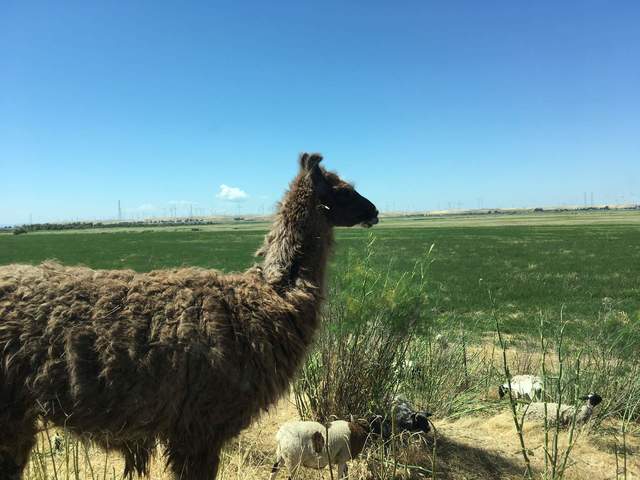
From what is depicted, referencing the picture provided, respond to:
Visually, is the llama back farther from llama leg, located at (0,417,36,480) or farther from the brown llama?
llama leg, located at (0,417,36,480)

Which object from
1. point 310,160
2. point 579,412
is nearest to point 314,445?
point 310,160

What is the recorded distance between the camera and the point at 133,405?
9.53ft

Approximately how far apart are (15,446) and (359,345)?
3376mm

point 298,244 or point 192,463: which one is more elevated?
point 298,244

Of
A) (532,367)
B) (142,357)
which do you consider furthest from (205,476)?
(532,367)

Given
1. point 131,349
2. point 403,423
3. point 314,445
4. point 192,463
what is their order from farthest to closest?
point 403,423
point 314,445
point 192,463
point 131,349

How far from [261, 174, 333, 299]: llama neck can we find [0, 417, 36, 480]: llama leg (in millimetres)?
1927

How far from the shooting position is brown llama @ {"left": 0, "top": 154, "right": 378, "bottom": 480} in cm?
282

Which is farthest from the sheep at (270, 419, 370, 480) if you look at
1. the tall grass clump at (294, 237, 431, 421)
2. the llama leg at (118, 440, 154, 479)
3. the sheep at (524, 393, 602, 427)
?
the sheep at (524, 393, 602, 427)

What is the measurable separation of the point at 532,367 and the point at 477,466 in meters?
4.69

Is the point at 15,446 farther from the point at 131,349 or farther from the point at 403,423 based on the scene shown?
the point at 403,423

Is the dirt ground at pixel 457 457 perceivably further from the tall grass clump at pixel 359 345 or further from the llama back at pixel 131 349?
the llama back at pixel 131 349

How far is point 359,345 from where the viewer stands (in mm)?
5285

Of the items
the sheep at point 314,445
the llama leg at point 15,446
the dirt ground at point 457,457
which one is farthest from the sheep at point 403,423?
the llama leg at point 15,446
